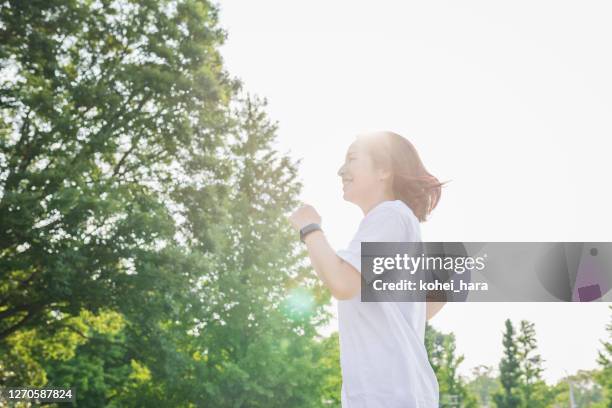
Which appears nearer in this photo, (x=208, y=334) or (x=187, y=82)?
(x=187, y=82)

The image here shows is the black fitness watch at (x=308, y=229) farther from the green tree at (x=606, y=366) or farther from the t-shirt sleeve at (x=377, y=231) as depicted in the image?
the green tree at (x=606, y=366)

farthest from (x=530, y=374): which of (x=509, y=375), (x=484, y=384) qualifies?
(x=484, y=384)

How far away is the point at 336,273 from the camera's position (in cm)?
207

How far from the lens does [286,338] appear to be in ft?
72.1

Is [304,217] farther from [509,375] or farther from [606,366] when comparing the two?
[509,375]

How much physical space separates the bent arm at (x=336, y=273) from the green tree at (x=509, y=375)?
56696 mm

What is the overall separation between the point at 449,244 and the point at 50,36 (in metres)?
16.9

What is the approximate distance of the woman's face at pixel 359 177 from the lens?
8.09 ft

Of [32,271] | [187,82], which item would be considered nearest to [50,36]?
[187,82]

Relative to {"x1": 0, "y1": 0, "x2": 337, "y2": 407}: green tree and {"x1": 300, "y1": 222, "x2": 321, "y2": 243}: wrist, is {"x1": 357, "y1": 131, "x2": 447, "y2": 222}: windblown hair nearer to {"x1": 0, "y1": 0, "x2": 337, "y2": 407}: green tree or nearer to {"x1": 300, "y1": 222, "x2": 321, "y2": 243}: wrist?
{"x1": 300, "y1": 222, "x2": 321, "y2": 243}: wrist

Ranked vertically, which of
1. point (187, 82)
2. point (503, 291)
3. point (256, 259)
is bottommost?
point (503, 291)

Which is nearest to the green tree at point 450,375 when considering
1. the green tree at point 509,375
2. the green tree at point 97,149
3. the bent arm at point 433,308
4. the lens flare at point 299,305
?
the green tree at point 509,375

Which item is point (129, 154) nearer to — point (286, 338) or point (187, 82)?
point (187, 82)

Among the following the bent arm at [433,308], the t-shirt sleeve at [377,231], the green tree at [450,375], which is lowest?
the bent arm at [433,308]
